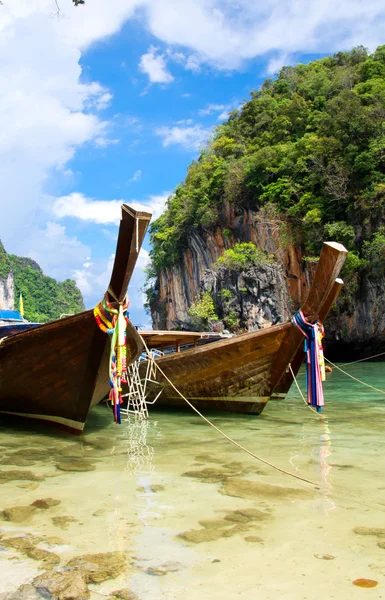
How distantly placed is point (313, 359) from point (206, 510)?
3653 mm

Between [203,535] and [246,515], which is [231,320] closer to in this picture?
[246,515]

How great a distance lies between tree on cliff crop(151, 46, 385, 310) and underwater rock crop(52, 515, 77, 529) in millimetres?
18447

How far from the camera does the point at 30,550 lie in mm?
2895

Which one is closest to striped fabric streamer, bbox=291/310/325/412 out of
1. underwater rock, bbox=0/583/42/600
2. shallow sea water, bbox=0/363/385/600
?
shallow sea water, bbox=0/363/385/600

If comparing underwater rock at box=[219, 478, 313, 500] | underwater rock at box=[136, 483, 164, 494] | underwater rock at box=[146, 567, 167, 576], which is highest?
underwater rock at box=[136, 483, 164, 494]

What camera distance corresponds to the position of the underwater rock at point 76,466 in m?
4.77

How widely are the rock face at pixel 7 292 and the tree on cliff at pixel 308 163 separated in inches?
1787

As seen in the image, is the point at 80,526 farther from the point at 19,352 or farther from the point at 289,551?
the point at 19,352

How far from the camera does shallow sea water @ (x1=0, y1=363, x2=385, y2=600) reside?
2582mm

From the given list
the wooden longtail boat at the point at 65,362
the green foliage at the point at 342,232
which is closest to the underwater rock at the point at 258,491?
the wooden longtail boat at the point at 65,362

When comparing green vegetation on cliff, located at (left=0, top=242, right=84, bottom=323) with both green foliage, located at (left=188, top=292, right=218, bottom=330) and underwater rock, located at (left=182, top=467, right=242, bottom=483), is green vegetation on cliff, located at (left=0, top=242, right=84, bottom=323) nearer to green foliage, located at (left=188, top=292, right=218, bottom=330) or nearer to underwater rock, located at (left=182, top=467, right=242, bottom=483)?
green foliage, located at (left=188, top=292, right=218, bottom=330)

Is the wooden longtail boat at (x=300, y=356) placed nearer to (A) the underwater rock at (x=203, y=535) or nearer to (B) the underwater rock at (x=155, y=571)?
(A) the underwater rock at (x=203, y=535)

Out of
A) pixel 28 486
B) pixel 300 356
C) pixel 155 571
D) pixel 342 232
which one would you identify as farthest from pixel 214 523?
pixel 342 232

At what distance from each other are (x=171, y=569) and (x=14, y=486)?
201 cm
